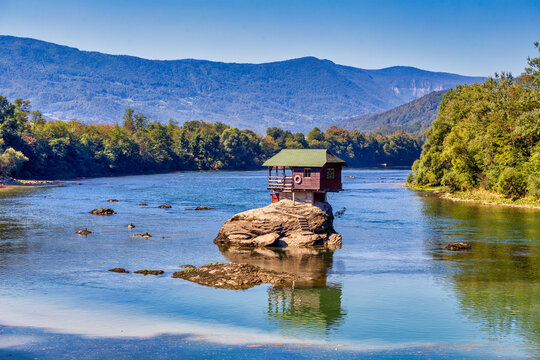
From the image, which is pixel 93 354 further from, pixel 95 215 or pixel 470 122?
pixel 470 122

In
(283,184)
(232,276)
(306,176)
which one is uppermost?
(306,176)

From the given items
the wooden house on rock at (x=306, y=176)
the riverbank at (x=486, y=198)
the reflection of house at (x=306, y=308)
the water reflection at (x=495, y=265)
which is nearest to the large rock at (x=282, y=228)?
the wooden house on rock at (x=306, y=176)

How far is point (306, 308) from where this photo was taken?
121 ft

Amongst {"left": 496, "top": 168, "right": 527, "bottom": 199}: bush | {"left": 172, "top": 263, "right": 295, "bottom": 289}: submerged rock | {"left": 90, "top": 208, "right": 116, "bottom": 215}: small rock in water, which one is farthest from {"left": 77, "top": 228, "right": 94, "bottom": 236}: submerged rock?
{"left": 496, "top": 168, "right": 527, "bottom": 199}: bush

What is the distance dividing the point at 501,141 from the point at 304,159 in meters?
51.2

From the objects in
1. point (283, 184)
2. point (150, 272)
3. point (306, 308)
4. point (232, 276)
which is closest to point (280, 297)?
point (306, 308)

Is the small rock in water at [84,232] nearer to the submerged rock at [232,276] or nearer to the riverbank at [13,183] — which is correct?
the submerged rock at [232,276]

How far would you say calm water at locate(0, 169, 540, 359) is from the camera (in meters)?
30.3

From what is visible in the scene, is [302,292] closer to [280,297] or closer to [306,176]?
[280,297]

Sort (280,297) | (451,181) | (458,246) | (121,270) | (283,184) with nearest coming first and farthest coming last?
(280,297)
(121,270)
(458,246)
(283,184)
(451,181)

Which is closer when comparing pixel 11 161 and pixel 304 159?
pixel 304 159

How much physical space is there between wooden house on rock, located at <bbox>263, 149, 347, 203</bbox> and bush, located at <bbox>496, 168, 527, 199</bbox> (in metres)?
43.2

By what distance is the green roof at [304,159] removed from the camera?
59625 millimetres

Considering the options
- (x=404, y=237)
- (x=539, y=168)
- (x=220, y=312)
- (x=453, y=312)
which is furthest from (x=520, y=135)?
(x=220, y=312)
